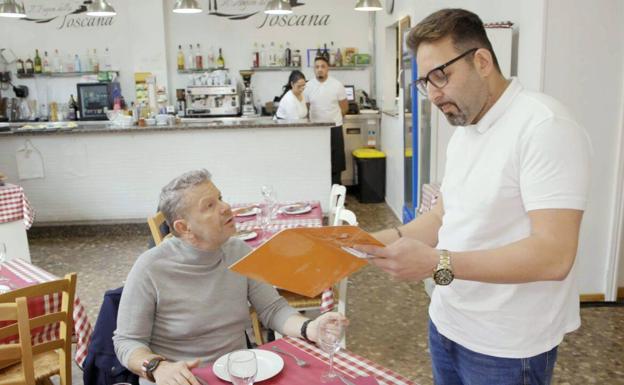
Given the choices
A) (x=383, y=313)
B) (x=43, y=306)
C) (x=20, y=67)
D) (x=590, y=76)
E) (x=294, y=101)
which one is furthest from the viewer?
(x=20, y=67)

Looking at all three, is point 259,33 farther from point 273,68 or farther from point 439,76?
point 439,76

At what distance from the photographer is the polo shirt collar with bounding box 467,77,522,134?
1485 millimetres

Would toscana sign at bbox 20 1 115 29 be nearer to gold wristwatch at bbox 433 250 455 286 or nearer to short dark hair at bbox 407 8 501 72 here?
short dark hair at bbox 407 8 501 72

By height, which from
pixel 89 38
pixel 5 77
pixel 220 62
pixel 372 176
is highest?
pixel 89 38

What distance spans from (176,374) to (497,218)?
1025 mm

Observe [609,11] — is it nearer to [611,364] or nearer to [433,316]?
[611,364]

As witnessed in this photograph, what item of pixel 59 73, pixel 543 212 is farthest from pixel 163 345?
pixel 59 73

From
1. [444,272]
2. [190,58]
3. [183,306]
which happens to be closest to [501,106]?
[444,272]

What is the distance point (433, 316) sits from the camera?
1.75 m

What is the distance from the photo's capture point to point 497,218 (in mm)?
1467

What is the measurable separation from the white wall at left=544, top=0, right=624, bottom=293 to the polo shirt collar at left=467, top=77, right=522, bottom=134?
2756 mm

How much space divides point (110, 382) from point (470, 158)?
4.91 ft

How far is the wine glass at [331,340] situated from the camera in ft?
5.24

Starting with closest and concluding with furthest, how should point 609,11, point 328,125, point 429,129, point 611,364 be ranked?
1. point 611,364
2. point 609,11
3. point 429,129
4. point 328,125
